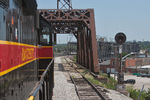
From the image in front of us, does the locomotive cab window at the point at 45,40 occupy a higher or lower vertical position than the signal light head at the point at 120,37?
lower

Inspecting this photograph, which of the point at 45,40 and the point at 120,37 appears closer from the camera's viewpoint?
the point at 45,40

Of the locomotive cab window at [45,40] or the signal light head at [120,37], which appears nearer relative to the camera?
the locomotive cab window at [45,40]

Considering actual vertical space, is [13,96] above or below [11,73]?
below

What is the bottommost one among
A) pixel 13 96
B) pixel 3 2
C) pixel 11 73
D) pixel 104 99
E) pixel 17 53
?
pixel 104 99

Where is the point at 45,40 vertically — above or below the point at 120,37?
below

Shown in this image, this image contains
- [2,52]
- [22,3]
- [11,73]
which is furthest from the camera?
[22,3]

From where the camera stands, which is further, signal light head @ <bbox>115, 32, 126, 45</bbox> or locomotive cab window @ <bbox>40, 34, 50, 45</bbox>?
signal light head @ <bbox>115, 32, 126, 45</bbox>

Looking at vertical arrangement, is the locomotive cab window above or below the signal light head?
below

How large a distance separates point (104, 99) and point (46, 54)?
12.5 ft

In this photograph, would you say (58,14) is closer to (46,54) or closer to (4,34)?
(46,54)

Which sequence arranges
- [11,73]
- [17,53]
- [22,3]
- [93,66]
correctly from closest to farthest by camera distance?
[11,73] < [17,53] < [22,3] < [93,66]

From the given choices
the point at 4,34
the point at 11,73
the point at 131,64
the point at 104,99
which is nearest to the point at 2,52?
the point at 4,34

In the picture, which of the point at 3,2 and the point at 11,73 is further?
the point at 11,73

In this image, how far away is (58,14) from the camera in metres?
27.0
